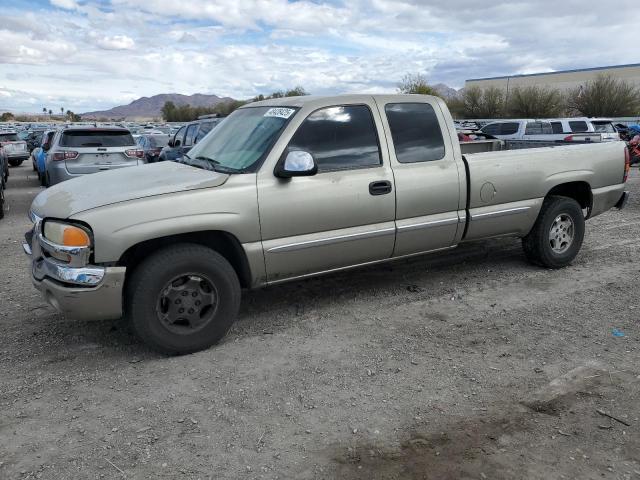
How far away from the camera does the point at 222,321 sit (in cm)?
422

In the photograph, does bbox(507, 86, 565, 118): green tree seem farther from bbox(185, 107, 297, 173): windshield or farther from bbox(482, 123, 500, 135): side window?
bbox(185, 107, 297, 173): windshield

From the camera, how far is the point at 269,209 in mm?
4285

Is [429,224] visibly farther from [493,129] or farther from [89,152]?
[493,129]

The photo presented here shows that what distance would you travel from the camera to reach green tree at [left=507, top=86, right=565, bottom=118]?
4575cm

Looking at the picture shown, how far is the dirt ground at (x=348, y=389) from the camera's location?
293cm

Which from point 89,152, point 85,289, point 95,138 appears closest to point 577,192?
point 85,289

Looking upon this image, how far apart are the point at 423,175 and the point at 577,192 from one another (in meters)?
2.50

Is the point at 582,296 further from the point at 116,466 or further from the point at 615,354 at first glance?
the point at 116,466

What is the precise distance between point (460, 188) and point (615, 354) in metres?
1.98

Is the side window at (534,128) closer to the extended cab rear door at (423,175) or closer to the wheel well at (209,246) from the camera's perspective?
the extended cab rear door at (423,175)

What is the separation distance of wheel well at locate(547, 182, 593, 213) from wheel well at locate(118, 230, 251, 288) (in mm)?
3720

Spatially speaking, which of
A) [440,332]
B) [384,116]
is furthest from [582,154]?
[440,332]

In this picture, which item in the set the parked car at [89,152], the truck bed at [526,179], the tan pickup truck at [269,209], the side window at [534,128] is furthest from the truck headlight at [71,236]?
the side window at [534,128]

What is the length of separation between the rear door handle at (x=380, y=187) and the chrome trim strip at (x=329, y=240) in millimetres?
336
